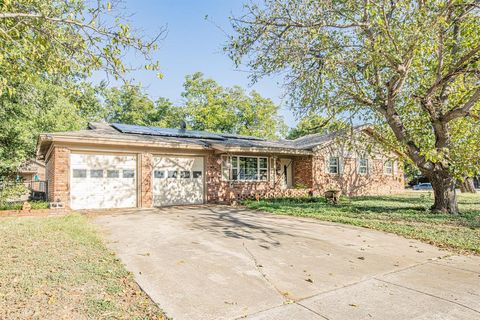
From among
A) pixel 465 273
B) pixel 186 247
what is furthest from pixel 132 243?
pixel 465 273

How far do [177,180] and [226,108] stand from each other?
70.5 ft

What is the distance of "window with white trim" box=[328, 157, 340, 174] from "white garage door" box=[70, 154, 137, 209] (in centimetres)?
1189

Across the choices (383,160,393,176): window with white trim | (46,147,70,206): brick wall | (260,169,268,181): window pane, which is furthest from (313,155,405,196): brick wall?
(46,147,70,206): brick wall

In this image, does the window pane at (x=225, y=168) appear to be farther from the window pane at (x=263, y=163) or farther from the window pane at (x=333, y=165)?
the window pane at (x=333, y=165)

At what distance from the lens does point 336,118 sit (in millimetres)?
11930

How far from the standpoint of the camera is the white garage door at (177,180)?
1298 centimetres

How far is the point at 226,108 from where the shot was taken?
33844 millimetres

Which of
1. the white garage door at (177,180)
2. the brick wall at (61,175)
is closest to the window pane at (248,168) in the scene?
the white garage door at (177,180)

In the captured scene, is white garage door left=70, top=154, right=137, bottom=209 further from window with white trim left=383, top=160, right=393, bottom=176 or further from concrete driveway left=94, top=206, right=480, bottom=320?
window with white trim left=383, top=160, right=393, bottom=176

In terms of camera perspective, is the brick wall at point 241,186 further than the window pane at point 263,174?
No

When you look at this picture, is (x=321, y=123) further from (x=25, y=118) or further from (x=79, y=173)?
(x=25, y=118)

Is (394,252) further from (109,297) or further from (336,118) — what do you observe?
(336,118)

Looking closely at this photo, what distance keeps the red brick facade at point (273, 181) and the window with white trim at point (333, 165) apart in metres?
0.29

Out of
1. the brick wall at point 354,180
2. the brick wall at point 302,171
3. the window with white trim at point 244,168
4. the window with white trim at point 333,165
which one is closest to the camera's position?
the window with white trim at point 244,168
